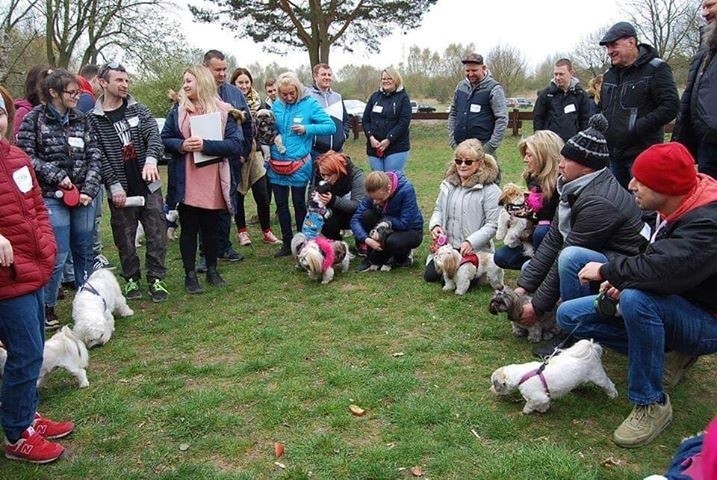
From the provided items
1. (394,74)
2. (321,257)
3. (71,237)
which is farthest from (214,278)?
(394,74)

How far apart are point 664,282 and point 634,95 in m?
2.76

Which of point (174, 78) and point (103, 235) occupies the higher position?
point (174, 78)

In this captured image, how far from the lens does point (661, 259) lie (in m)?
2.73

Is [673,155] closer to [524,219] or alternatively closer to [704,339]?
[704,339]

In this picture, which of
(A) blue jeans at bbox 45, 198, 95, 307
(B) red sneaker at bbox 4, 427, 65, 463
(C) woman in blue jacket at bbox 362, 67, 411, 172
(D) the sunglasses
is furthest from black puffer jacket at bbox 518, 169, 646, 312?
(A) blue jeans at bbox 45, 198, 95, 307

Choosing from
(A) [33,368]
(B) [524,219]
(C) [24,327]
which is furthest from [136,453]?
(B) [524,219]

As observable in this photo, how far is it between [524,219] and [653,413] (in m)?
2.06

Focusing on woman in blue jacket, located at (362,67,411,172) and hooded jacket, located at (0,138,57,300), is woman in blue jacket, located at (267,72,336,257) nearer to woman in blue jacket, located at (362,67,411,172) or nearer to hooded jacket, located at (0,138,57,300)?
woman in blue jacket, located at (362,67,411,172)

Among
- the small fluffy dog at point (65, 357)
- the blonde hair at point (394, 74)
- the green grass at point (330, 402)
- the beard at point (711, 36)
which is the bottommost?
the green grass at point (330, 402)

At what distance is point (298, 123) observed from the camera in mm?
6230

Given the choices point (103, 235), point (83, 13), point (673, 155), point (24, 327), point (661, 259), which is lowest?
point (103, 235)

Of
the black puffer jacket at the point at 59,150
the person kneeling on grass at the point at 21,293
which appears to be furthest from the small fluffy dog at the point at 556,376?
the black puffer jacket at the point at 59,150

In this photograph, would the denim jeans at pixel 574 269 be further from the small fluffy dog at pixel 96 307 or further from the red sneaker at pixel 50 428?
the small fluffy dog at pixel 96 307

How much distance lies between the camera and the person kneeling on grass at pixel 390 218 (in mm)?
5805
